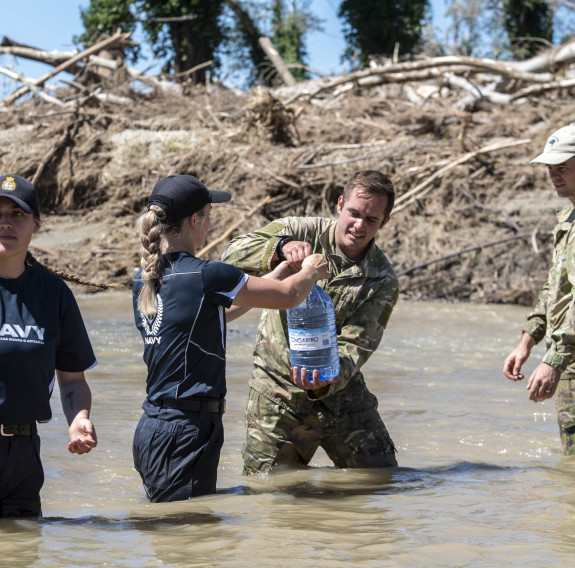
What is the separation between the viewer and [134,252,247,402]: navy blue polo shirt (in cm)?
420

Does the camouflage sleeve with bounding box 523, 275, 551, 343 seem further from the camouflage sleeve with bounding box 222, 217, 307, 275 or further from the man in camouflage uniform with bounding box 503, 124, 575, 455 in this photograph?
the camouflage sleeve with bounding box 222, 217, 307, 275

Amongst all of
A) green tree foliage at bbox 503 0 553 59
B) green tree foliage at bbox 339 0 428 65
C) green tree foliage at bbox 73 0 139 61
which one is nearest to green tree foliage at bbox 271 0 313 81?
green tree foliage at bbox 339 0 428 65

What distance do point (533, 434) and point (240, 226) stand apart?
971cm

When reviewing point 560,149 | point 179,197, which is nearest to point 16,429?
point 179,197

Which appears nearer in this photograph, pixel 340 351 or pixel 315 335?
pixel 315 335

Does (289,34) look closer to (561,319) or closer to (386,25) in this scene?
(386,25)

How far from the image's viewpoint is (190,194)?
428 cm

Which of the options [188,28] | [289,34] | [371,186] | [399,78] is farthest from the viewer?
[289,34]

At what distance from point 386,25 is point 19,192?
3616cm

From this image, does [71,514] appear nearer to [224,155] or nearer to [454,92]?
[224,155]

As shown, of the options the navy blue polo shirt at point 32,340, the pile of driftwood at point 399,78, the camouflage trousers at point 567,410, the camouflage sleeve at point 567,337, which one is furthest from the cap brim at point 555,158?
the pile of driftwood at point 399,78

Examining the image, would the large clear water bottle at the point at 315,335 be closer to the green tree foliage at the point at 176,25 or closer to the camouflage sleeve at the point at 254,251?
the camouflage sleeve at the point at 254,251

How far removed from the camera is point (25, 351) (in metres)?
3.85

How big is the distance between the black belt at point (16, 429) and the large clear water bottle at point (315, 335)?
153 centimetres
